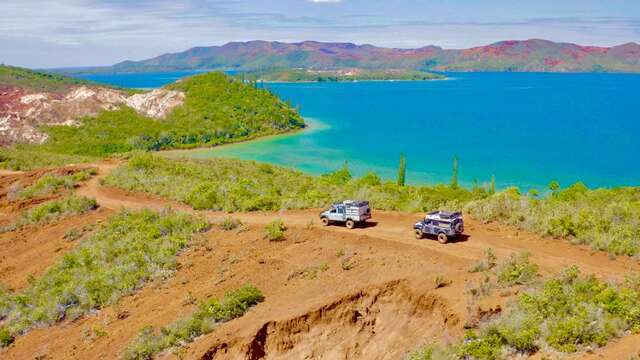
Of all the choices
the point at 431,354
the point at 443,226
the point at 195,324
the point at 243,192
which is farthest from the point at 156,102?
the point at 431,354

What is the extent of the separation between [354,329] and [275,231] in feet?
31.6

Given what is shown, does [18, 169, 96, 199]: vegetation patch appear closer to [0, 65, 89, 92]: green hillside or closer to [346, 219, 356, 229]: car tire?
[346, 219, 356, 229]: car tire

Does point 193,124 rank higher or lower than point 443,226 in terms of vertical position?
lower

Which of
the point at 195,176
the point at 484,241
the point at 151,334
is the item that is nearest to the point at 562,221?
the point at 484,241

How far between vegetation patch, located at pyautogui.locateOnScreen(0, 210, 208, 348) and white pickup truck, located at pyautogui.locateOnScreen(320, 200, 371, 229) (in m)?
8.00

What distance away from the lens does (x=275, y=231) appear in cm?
2753

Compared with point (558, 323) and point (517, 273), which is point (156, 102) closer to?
point (517, 273)

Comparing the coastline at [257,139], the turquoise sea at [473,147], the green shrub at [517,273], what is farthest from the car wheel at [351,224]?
the coastline at [257,139]

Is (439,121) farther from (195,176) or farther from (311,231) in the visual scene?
(311,231)

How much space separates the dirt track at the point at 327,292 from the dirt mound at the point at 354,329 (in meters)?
0.04

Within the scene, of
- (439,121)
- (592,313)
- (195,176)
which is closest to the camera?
(592,313)

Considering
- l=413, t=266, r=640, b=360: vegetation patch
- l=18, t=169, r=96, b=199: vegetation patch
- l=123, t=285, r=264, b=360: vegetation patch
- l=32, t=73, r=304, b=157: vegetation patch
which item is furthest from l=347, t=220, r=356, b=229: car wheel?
l=32, t=73, r=304, b=157: vegetation patch

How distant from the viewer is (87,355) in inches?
818

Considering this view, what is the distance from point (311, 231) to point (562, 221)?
12594 mm
